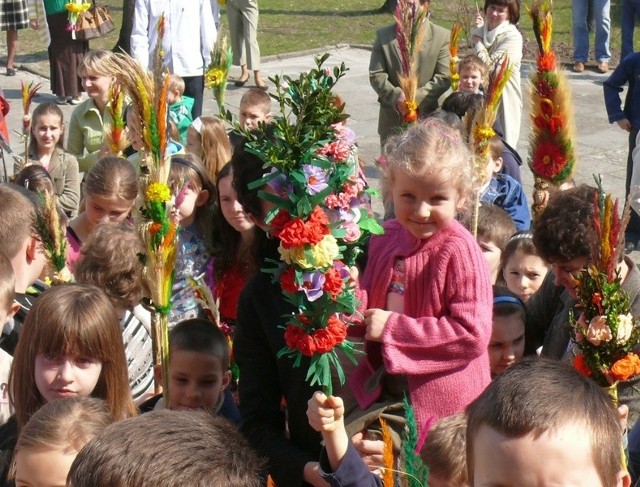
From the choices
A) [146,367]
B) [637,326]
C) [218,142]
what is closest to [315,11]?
[218,142]

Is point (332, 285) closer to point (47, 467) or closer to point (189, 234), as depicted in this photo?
point (47, 467)

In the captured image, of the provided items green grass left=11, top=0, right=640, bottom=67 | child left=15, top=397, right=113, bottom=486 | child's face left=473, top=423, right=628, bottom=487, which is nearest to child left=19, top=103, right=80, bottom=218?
child left=15, top=397, right=113, bottom=486

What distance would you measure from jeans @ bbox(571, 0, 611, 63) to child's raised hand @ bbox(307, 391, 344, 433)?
42.6 ft

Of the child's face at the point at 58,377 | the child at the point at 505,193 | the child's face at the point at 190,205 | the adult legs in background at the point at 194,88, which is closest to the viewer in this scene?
the child's face at the point at 58,377

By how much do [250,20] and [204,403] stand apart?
10368 millimetres

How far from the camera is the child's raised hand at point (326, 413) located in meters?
2.85

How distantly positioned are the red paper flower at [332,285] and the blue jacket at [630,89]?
6.74m

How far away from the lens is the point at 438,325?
3.24 meters

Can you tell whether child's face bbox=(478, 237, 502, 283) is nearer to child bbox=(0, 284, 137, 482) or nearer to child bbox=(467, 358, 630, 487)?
child bbox=(0, 284, 137, 482)

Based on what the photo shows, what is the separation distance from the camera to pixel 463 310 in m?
3.26

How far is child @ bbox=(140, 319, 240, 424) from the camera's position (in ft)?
13.2

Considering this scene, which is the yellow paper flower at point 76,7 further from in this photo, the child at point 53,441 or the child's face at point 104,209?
the child at point 53,441

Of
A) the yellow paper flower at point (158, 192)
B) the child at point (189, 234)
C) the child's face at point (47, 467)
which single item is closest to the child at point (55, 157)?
the child at point (189, 234)

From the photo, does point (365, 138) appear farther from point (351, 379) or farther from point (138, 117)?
point (351, 379)
